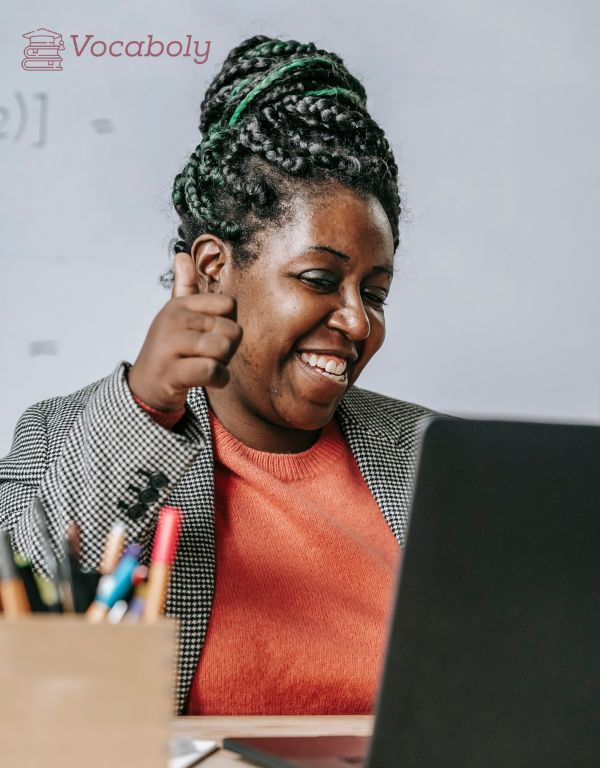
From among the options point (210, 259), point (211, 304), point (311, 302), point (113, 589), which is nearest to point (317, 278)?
point (311, 302)

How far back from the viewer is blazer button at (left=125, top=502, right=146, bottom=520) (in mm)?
946

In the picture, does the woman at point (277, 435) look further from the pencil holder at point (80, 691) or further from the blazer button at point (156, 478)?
the pencil holder at point (80, 691)

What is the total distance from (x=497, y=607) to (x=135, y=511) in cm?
49

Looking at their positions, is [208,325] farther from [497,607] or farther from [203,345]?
[497,607]

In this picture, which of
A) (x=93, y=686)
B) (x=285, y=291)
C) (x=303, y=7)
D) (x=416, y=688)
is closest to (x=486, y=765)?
(x=416, y=688)

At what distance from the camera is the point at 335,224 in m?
1.25

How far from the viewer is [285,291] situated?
1.25 meters

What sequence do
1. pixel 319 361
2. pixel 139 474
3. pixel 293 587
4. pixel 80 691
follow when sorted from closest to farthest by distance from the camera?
pixel 80 691, pixel 139 474, pixel 293 587, pixel 319 361

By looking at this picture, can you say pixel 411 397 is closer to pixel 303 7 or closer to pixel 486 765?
pixel 303 7

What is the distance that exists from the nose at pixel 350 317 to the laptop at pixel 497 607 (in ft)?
2.35

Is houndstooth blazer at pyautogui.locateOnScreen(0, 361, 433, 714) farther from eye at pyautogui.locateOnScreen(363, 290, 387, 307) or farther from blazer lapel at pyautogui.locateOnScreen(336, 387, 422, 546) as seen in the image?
eye at pyautogui.locateOnScreen(363, 290, 387, 307)

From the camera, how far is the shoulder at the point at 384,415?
1440 mm

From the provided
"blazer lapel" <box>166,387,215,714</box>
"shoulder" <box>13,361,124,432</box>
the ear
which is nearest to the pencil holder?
"blazer lapel" <box>166,387,215,714</box>

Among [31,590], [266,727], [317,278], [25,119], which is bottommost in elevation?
[266,727]
